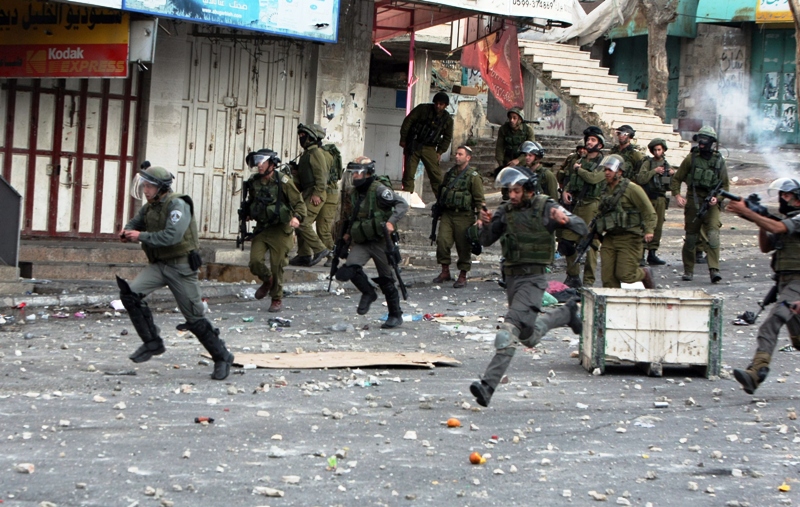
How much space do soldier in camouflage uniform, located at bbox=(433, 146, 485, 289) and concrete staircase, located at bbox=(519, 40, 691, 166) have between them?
900cm

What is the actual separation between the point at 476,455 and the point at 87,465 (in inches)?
84.4

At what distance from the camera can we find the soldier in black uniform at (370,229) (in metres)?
10.9

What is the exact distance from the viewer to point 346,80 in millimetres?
16594

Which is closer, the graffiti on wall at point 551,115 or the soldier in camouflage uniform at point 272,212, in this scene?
the soldier in camouflage uniform at point 272,212

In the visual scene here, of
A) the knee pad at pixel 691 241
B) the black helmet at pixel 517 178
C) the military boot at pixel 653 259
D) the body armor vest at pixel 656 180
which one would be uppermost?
the body armor vest at pixel 656 180

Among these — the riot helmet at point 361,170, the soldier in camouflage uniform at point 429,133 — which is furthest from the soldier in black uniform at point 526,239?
the soldier in camouflage uniform at point 429,133

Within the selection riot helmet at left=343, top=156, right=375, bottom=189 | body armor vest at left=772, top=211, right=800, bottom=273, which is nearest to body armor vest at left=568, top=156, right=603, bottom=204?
riot helmet at left=343, top=156, right=375, bottom=189

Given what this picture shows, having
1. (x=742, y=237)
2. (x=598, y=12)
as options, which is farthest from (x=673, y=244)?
(x=598, y=12)

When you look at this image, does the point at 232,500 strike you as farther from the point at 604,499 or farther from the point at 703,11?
the point at 703,11

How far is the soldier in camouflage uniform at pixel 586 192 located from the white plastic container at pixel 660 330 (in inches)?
147

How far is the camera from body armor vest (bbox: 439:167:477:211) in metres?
13.8

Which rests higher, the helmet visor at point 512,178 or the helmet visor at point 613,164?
the helmet visor at point 613,164

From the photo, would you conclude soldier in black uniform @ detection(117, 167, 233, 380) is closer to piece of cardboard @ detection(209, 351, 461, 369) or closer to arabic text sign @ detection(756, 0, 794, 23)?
piece of cardboard @ detection(209, 351, 461, 369)

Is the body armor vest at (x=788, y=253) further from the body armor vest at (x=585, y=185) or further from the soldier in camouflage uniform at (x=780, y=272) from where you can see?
the body armor vest at (x=585, y=185)
